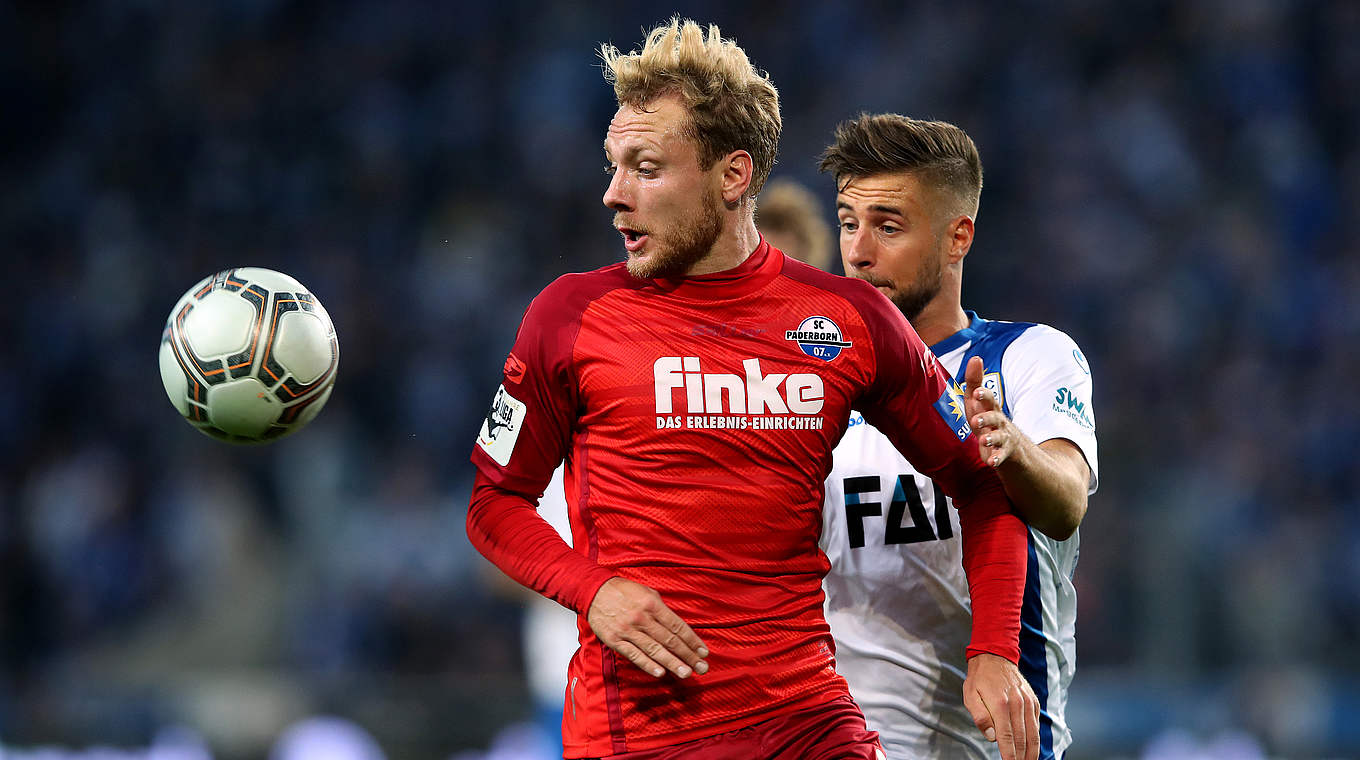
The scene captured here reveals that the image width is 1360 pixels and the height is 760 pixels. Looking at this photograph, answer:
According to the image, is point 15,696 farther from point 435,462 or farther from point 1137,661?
point 1137,661

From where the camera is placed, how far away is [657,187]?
311 centimetres

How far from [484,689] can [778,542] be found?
15.8ft

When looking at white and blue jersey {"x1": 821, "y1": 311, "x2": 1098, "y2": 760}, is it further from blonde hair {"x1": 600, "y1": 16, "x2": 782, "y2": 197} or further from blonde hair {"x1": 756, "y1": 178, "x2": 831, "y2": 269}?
blonde hair {"x1": 756, "y1": 178, "x2": 831, "y2": 269}

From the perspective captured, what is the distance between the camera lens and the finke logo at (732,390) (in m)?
3.01

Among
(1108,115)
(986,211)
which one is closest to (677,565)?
(986,211)

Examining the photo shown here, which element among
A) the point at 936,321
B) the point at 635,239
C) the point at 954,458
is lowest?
the point at 954,458

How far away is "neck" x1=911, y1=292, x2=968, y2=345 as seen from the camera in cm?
396

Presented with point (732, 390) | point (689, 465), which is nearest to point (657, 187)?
point (732, 390)

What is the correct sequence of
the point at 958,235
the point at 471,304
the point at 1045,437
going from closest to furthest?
1. the point at 1045,437
2. the point at 958,235
3. the point at 471,304

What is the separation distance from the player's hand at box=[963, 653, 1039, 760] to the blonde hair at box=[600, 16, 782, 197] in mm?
1178

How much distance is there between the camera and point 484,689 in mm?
7520

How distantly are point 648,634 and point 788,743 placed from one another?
39 cm

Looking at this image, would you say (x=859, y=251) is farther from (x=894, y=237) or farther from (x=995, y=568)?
(x=995, y=568)

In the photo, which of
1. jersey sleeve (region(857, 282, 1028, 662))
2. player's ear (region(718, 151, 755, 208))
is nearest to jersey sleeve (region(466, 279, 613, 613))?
player's ear (region(718, 151, 755, 208))
